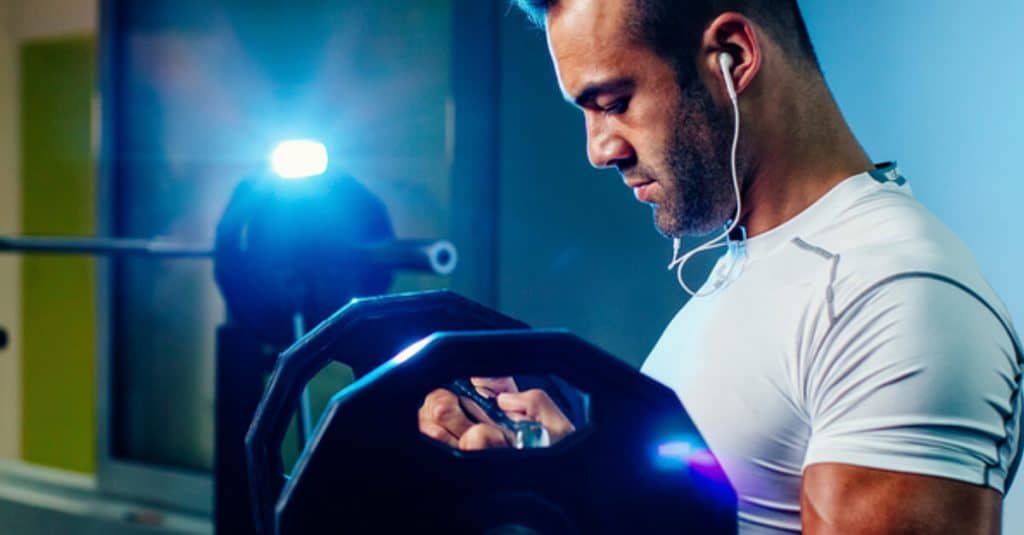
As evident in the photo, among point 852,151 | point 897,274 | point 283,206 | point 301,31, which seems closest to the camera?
point 897,274

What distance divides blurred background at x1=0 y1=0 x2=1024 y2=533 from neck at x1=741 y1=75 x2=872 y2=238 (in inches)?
4.0

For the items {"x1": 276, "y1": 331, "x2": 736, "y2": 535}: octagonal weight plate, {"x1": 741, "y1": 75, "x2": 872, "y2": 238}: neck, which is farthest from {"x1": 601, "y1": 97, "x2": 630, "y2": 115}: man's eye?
{"x1": 276, "y1": 331, "x2": 736, "y2": 535}: octagonal weight plate

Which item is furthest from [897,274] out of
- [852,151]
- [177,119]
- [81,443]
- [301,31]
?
[81,443]

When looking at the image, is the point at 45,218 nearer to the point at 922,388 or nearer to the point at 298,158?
the point at 298,158

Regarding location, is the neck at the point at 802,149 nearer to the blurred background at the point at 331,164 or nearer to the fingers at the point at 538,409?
the blurred background at the point at 331,164

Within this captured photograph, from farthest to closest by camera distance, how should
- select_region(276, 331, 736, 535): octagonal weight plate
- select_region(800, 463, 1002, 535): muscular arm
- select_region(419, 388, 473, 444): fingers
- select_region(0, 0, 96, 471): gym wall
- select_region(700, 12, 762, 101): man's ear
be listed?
select_region(0, 0, 96, 471): gym wall, select_region(700, 12, 762, 101): man's ear, select_region(800, 463, 1002, 535): muscular arm, select_region(419, 388, 473, 444): fingers, select_region(276, 331, 736, 535): octagonal weight plate

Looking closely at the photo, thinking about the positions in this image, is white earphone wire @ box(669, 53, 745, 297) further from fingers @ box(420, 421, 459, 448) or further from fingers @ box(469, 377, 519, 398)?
fingers @ box(420, 421, 459, 448)

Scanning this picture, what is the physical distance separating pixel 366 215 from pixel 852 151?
2.41 feet

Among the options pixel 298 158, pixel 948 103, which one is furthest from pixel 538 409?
pixel 298 158

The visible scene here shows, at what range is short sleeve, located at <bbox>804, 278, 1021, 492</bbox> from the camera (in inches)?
26.8

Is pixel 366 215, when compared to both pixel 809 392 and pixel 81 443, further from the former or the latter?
pixel 81 443

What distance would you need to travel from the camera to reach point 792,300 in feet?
2.69

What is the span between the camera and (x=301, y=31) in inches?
80.5

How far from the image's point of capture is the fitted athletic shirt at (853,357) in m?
0.69
